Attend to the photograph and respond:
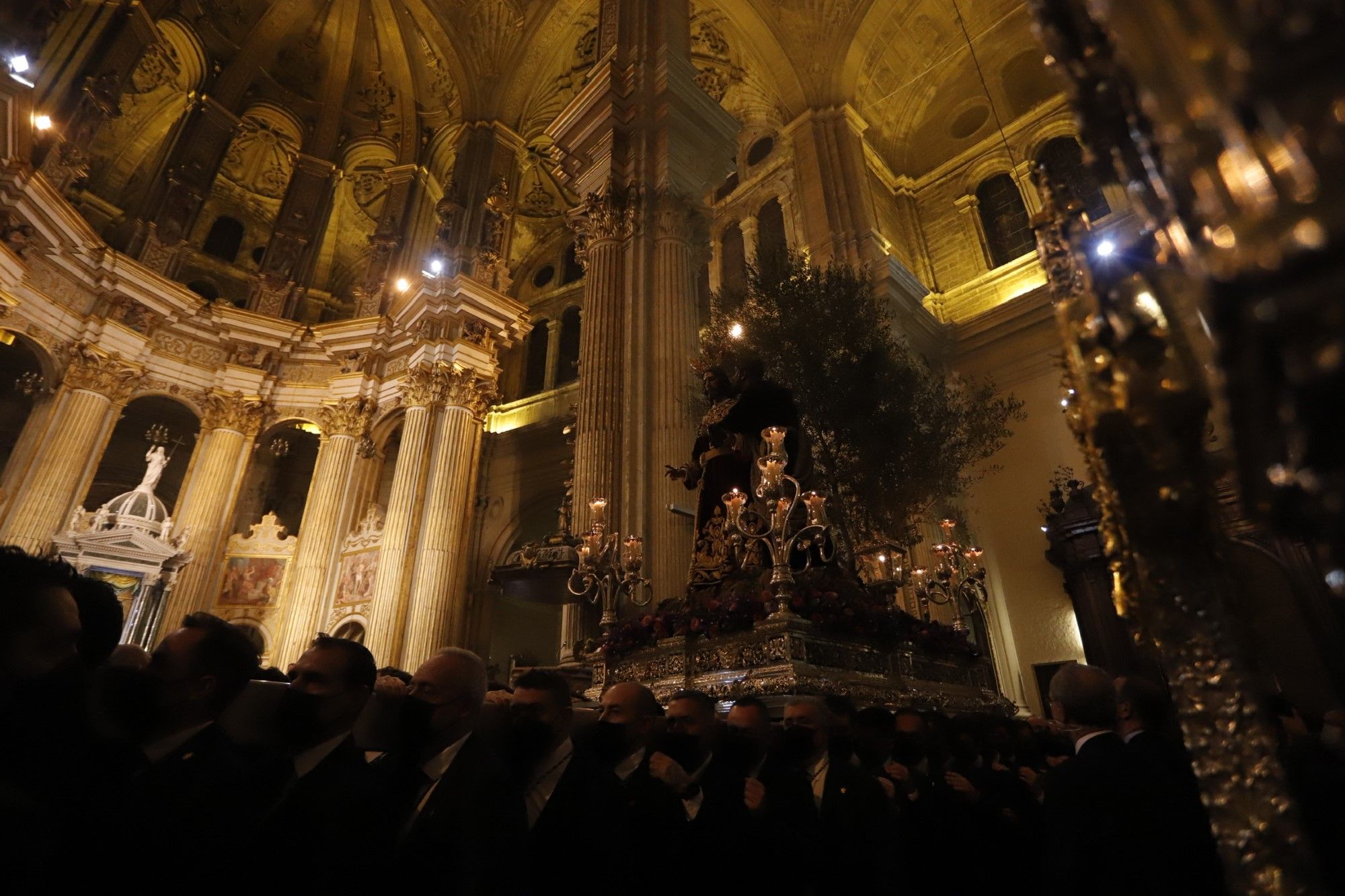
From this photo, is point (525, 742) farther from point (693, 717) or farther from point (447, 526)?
point (447, 526)

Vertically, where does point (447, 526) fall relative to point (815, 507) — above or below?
above

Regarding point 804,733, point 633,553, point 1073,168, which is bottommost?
point 804,733

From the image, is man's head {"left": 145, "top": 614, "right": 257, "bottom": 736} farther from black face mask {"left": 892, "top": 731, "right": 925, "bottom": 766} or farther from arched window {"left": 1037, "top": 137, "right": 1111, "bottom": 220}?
arched window {"left": 1037, "top": 137, "right": 1111, "bottom": 220}

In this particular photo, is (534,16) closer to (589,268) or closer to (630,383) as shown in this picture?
(589,268)

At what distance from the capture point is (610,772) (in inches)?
72.5

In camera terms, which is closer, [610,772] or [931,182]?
[610,772]

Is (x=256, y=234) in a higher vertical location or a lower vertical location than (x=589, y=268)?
higher

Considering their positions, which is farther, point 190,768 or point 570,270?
point 570,270

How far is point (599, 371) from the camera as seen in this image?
7.12 meters

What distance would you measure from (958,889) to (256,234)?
21.2m

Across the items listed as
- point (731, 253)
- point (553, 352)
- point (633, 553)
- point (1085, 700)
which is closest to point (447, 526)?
point (553, 352)

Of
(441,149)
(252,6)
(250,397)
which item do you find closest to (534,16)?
(441,149)

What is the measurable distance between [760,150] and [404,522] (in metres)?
11.4

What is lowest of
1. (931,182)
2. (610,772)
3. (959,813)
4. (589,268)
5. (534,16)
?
(959,813)
